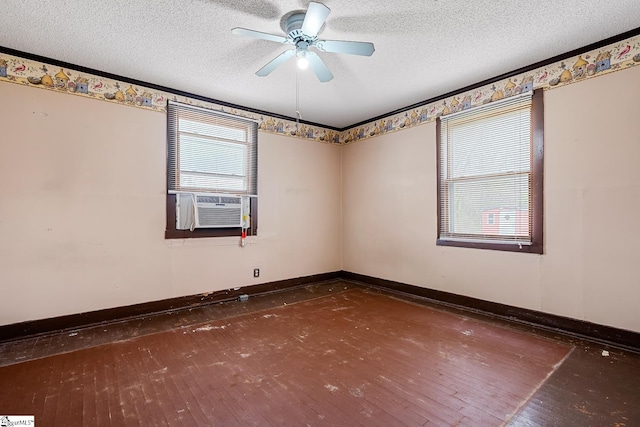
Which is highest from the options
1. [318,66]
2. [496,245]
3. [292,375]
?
[318,66]

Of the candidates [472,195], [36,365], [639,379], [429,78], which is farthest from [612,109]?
[36,365]

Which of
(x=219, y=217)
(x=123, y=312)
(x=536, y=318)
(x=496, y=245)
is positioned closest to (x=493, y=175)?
(x=496, y=245)

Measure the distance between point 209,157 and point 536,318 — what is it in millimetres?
4393

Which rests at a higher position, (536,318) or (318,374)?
(536,318)

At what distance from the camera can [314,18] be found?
221cm

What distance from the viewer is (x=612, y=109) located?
283 centimetres

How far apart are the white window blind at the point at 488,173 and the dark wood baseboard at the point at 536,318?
2.57 feet

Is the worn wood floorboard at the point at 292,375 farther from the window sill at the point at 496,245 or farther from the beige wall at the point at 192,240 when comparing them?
the window sill at the point at 496,245

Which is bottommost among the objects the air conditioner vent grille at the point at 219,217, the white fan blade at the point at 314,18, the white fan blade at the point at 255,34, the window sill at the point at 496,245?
the window sill at the point at 496,245

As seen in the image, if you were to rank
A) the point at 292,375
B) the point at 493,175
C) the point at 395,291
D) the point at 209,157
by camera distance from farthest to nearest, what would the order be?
the point at 395,291 < the point at 209,157 < the point at 493,175 < the point at 292,375

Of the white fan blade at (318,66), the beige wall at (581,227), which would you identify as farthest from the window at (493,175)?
the white fan blade at (318,66)

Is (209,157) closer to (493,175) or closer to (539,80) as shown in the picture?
(493,175)

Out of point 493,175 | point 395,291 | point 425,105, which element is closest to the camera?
point 493,175

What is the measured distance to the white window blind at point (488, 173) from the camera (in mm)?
3428
